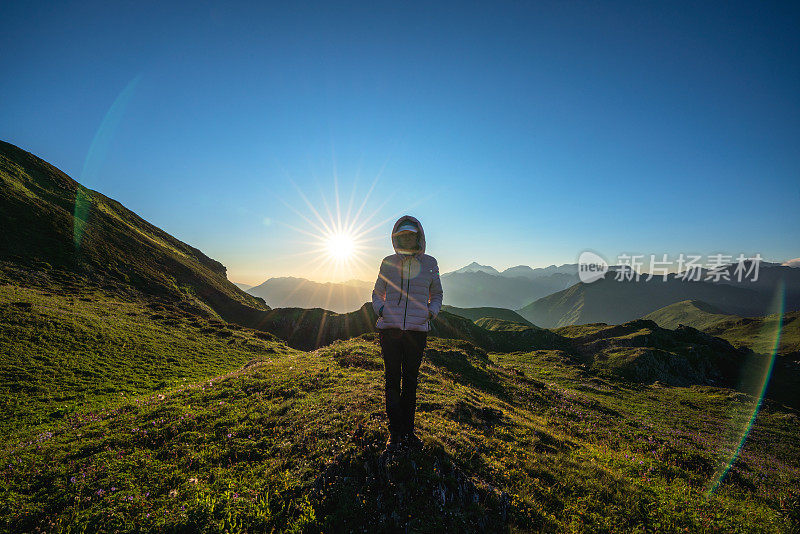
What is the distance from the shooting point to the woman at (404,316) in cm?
670

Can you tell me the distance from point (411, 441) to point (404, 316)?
2.90m

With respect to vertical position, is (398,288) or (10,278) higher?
(398,288)

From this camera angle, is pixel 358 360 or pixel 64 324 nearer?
pixel 358 360

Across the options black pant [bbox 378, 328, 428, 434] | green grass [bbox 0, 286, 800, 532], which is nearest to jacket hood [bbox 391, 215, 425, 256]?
black pant [bbox 378, 328, 428, 434]

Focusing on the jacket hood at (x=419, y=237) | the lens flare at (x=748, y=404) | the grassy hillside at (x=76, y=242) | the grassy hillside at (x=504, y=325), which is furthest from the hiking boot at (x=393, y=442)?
the grassy hillside at (x=504, y=325)

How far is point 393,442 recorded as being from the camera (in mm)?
6535

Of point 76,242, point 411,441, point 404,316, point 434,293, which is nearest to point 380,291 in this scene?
point 404,316

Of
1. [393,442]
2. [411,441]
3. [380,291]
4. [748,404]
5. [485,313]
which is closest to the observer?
[393,442]

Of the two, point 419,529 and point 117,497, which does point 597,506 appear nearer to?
point 419,529

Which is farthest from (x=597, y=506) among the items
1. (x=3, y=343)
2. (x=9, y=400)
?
(x=3, y=343)

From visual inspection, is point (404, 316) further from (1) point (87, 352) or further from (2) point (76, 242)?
(2) point (76, 242)

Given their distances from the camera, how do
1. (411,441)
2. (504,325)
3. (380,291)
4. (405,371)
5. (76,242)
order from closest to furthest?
(411,441), (405,371), (380,291), (76,242), (504,325)

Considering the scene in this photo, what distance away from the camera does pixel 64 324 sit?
24922 mm

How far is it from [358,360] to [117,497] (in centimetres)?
1162
